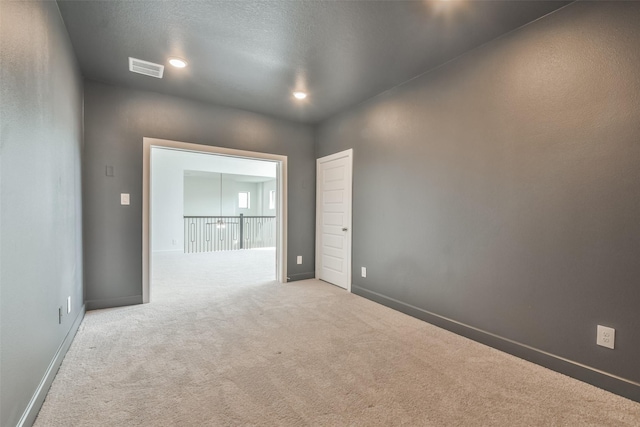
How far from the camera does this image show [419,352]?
232 centimetres

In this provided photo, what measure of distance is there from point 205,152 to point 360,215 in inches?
89.4

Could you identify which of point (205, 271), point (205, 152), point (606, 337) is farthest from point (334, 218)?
point (606, 337)

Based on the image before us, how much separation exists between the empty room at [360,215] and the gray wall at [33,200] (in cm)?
2

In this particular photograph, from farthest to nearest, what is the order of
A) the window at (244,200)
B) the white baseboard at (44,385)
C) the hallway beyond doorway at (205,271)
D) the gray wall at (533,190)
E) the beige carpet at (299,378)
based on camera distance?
the window at (244,200) < the hallway beyond doorway at (205,271) < the gray wall at (533,190) < the beige carpet at (299,378) < the white baseboard at (44,385)

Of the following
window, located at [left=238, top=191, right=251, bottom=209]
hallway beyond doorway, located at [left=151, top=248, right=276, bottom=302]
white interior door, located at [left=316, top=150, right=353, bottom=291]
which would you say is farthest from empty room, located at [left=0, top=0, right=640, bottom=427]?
window, located at [left=238, top=191, right=251, bottom=209]

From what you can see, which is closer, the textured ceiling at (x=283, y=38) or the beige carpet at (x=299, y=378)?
the beige carpet at (x=299, y=378)

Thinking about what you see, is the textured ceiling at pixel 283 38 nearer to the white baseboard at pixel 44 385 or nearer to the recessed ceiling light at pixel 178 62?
the recessed ceiling light at pixel 178 62

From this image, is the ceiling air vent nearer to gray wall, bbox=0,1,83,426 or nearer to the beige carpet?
gray wall, bbox=0,1,83,426

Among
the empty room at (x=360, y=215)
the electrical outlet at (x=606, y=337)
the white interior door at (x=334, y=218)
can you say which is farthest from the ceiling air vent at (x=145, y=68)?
the electrical outlet at (x=606, y=337)

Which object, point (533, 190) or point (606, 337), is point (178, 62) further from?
point (606, 337)

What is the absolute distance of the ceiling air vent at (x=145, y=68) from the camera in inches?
110

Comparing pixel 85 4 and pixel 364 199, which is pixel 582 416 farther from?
pixel 85 4

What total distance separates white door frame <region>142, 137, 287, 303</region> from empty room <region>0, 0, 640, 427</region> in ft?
0.09

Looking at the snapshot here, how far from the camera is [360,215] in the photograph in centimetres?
391
